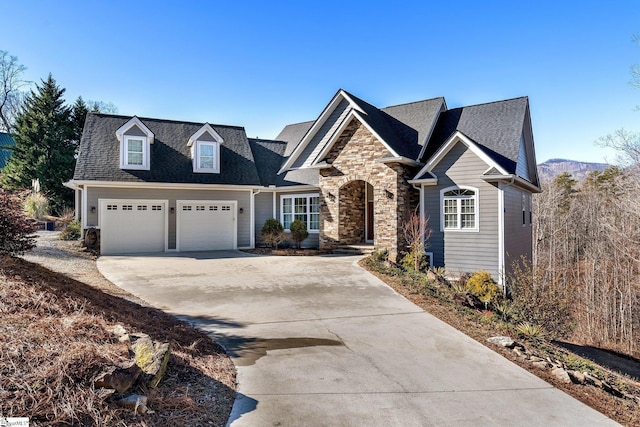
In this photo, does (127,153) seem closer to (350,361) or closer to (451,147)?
(451,147)

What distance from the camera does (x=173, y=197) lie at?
17.6 metres

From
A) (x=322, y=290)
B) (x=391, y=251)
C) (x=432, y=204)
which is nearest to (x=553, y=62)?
(x=432, y=204)

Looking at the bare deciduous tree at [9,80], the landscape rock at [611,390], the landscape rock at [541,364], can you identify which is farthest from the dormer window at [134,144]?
the bare deciduous tree at [9,80]

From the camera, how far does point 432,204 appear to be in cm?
1491

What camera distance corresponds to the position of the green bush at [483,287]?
1165cm

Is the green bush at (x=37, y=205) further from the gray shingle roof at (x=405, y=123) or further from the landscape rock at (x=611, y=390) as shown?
the landscape rock at (x=611, y=390)

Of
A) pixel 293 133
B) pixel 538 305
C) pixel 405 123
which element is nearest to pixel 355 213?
pixel 405 123

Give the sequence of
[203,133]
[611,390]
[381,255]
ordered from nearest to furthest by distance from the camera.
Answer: [611,390] → [381,255] → [203,133]

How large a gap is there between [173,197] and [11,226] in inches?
429

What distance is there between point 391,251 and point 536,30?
9.82 meters

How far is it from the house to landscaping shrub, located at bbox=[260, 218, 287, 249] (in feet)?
4.17

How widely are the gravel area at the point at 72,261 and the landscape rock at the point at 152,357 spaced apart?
4042mm

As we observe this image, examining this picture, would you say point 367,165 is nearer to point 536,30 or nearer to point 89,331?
point 536,30

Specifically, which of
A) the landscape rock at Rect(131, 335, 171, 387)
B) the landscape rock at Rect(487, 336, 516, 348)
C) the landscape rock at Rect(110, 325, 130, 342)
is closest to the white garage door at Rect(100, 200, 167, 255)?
the landscape rock at Rect(110, 325, 130, 342)
